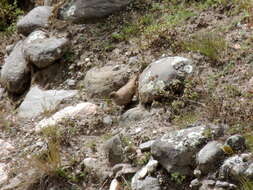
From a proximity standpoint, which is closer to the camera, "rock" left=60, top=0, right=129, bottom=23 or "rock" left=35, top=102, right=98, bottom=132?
"rock" left=35, top=102, right=98, bottom=132

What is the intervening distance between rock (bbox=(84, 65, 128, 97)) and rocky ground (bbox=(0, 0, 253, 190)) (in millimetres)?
15

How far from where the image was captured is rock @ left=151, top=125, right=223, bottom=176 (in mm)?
4059

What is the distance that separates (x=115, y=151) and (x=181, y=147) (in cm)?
76

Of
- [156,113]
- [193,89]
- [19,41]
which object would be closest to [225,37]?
[193,89]

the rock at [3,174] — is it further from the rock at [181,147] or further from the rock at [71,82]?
the rock at [181,147]

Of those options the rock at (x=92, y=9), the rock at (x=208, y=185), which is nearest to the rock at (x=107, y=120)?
the rock at (x=208, y=185)

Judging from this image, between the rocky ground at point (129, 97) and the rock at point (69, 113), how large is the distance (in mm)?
15

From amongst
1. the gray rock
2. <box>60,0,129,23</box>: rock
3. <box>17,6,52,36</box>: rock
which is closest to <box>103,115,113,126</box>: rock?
<box>60,0,129,23</box>: rock

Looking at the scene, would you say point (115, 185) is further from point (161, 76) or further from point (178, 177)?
point (161, 76)

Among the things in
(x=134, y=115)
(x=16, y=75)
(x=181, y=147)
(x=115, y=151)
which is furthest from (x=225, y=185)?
(x=16, y=75)

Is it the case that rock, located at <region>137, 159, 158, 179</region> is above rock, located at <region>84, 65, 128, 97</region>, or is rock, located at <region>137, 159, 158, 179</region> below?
below

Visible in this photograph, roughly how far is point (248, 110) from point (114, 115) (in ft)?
5.31

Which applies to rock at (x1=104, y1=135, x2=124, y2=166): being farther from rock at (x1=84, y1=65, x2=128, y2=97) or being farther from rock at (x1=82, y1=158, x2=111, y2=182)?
rock at (x1=84, y1=65, x2=128, y2=97)

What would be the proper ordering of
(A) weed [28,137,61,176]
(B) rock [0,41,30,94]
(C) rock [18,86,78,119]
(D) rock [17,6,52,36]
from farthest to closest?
1. (D) rock [17,6,52,36]
2. (B) rock [0,41,30,94]
3. (C) rock [18,86,78,119]
4. (A) weed [28,137,61,176]
